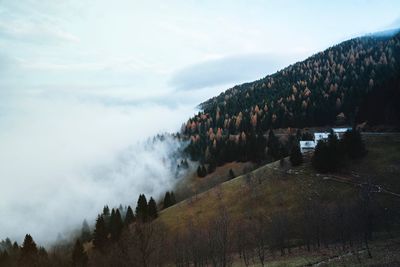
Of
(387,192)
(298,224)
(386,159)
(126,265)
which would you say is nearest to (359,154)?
(386,159)

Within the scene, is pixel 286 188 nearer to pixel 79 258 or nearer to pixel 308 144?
pixel 308 144

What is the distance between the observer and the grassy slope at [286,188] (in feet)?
322

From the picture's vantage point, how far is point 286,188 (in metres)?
108

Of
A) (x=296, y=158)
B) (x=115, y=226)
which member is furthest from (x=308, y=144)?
(x=115, y=226)

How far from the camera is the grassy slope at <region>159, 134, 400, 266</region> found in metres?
98.1

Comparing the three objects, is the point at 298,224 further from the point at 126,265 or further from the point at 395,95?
the point at 395,95

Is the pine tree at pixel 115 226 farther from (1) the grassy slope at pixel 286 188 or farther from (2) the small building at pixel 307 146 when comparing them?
(2) the small building at pixel 307 146

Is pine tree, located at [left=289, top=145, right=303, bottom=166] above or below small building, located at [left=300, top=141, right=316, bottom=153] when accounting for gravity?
below

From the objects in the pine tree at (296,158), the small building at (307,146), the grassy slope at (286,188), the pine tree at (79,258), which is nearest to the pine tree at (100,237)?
the pine tree at (79,258)

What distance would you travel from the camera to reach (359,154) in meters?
111

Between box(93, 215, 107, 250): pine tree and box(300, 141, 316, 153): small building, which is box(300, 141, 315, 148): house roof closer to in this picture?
box(300, 141, 316, 153): small building

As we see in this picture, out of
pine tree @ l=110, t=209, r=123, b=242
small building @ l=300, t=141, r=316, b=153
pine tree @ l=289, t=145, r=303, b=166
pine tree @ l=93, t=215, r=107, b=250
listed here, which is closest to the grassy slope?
pine tree @ l=289, t=145, r=303, b=166

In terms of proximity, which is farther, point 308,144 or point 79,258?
point 308,144

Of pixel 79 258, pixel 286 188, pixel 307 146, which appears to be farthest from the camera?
pixel 307 146
